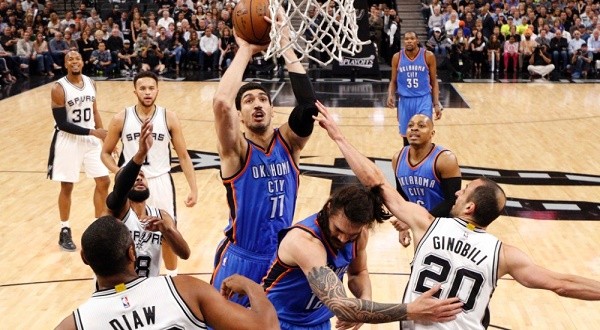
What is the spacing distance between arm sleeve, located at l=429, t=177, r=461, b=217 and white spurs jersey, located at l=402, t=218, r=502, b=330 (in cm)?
168

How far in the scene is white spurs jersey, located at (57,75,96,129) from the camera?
306 inches

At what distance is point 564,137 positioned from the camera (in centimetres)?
1270

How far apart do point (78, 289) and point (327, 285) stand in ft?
12.3

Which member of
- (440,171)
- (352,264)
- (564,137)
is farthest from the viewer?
(564,137)

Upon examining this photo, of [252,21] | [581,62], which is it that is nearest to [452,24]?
[581,62]

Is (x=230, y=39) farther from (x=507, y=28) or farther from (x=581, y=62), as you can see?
(x=581, y=62)

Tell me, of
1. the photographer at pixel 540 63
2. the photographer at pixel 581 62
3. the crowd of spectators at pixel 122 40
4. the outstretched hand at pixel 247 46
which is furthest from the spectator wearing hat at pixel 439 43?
the outstretched hand at pixel 247 46

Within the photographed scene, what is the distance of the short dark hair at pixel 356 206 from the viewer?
11.7 feet

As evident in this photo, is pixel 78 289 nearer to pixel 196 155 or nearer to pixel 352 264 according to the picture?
pixel 352 264

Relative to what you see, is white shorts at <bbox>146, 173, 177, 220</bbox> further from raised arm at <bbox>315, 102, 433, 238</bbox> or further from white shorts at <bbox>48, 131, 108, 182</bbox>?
raised arm at <bbox>315, 102, 433, 238</bbox>

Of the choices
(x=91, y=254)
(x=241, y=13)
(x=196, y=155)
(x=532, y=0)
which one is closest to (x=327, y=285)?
(x=91, y=254)

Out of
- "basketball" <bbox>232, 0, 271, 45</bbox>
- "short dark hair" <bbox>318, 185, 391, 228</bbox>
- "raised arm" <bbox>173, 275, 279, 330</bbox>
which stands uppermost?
"basketball" <bbox>232, 0, 271, 45</bbox>

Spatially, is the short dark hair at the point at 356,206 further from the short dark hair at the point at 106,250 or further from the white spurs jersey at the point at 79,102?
the white spurs jersey at the point at 79,102

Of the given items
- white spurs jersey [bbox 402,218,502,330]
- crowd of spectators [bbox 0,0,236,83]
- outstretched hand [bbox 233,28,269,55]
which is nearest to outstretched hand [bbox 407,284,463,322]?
white spurs jersey [bbox 402,218,502,330]
